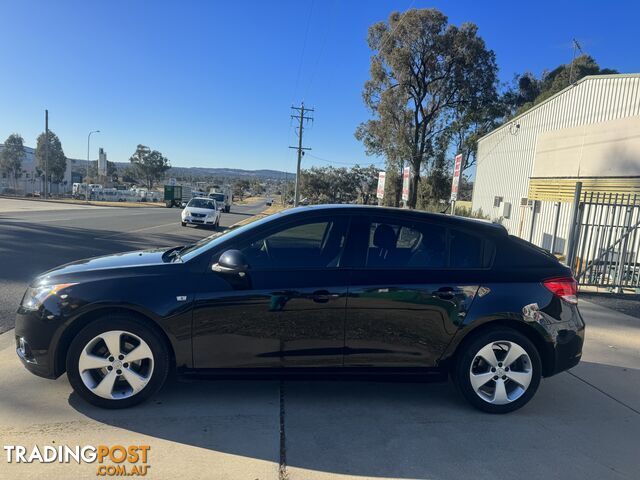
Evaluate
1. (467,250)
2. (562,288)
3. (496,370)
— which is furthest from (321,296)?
(562,288)

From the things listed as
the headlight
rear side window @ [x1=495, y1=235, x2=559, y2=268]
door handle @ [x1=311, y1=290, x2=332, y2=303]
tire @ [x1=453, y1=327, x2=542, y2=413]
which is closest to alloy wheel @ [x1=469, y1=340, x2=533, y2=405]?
tire @ [x1=453, y1=327, x2=542, y2=413]

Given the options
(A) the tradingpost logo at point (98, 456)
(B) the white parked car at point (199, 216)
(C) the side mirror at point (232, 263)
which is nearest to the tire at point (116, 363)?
(A) the tradingpost logo at point (98, 456)

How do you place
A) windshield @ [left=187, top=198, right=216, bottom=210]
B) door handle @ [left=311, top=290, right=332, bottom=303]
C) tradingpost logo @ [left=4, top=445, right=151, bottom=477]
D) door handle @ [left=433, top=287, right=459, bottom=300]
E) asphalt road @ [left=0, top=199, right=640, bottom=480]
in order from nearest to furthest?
tradingpost logo @ [left=4, top=445, right=151, bottom=477] → asphalt road @ [left=0, top=199, right=640, bottom=480] → door handle @ [left=311, top=290, right=332, bottom=303] → door handle @ [left=433, top=287, right=459, bottom=300] → windshield @ [left=187, top=198, right=216, bottom=210]

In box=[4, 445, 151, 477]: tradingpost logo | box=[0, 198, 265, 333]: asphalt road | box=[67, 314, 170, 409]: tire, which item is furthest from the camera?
box=[0, 198, 265, 333]: asphalt road

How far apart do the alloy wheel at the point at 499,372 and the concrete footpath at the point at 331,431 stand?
0.19 meters

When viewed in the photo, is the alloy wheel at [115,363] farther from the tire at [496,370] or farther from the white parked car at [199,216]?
A: the white parked car at [199,216]

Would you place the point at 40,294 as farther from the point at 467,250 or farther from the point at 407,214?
the point at 467,250

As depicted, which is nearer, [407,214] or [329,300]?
[329,300]

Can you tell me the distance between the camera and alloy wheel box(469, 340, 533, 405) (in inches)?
149

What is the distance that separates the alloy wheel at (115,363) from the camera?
3461 mm

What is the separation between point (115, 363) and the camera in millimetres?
3484

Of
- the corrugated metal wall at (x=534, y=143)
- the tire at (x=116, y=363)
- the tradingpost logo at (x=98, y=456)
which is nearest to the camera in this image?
the tradingpost logo at (x=98, y=456)

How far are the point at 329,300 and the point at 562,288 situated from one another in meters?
1.99

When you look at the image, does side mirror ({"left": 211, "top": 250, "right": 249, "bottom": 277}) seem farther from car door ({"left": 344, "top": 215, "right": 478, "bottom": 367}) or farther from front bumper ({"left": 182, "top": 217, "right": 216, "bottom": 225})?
front bumper ({"left": 182, "top": 217, "right": 216, "bottom": 225})
